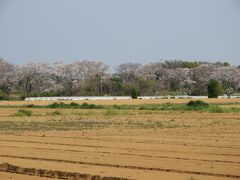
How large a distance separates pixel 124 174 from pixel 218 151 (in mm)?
5146

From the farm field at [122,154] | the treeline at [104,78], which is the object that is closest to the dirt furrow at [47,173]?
the farm field at [122,154]

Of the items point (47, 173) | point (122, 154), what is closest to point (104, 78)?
point (122, 154)

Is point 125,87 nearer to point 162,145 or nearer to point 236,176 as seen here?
point 162,145

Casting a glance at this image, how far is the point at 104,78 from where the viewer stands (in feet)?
376

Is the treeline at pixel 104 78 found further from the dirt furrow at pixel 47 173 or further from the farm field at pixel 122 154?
the dirt furrow at pixel 47 173

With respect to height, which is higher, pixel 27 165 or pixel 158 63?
pixel 158 63

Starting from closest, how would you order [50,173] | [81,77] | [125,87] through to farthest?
1. [50,173]
2. [125,87]
3. [81,77]

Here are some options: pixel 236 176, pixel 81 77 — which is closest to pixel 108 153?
pixel 236 176

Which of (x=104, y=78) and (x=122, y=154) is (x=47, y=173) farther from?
(x=104, y=78)

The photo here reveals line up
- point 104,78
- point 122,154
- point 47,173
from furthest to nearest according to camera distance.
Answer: point 104,78 → point 122,154 → point 47,173

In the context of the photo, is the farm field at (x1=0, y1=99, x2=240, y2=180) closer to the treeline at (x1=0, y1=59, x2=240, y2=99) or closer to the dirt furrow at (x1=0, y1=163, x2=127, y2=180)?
the dirt furrow at (x1=0, y1=163, x2=127, y2=180)

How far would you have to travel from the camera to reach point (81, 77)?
12300 centimetres

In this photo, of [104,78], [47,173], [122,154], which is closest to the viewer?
[47,173]

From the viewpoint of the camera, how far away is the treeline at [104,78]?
109812 mm
